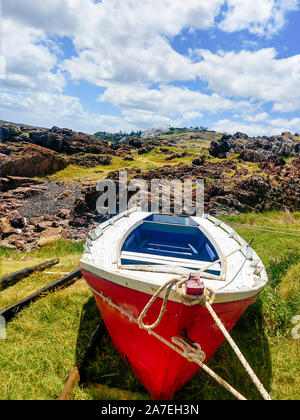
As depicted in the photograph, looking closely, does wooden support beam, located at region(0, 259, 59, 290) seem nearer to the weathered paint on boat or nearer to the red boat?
the red boat

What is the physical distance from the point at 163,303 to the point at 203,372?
3047 millimetres

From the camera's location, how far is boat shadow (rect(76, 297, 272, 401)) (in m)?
4.81

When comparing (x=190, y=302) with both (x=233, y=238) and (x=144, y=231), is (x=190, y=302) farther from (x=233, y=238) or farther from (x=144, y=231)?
(x=144, y=231)

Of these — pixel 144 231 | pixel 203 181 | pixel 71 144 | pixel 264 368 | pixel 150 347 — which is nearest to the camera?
pixel 150 347

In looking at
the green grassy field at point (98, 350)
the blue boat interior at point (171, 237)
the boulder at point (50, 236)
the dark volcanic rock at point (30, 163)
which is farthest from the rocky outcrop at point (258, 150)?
the green grassy field at point (98, 350)

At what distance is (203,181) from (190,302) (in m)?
25.2

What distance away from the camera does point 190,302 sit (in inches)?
134

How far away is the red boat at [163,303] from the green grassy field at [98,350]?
0.54 metres

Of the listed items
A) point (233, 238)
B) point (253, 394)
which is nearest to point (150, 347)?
point (253, 394)

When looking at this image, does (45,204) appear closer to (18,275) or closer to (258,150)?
(18,275)

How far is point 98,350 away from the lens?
5785 mm

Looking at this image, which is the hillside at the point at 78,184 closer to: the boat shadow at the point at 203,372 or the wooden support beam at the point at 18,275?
the wooden support beam at the point at 18,275

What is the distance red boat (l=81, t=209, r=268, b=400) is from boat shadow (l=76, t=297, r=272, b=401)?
0.97 feet

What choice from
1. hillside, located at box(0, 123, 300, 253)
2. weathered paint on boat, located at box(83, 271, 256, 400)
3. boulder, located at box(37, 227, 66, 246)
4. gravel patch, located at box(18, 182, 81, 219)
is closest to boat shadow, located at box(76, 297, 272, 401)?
weathered paint on boat, located at box(83, 271, 256, 400)
